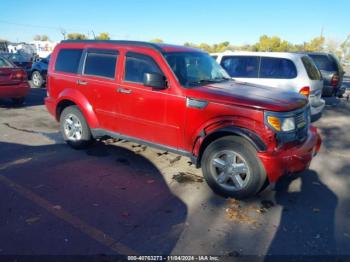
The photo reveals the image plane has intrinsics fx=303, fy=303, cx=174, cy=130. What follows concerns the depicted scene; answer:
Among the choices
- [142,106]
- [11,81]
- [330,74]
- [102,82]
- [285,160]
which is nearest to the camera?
[285,160]

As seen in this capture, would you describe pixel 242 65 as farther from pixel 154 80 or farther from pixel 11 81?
pixel 11 81

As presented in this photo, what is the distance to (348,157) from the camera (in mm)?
5797

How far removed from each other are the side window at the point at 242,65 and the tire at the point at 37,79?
10.1m

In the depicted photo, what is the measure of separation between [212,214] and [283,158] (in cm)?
110

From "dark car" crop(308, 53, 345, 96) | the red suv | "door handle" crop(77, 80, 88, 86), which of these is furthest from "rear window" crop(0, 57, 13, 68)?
"dark car" crop(308, 53, 345, 96)

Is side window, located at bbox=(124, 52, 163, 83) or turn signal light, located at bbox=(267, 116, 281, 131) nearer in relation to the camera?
turn signal light, located at bbox=(267, 116, 281, 131)

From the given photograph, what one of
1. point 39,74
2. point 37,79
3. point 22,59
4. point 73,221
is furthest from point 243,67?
point 22,59

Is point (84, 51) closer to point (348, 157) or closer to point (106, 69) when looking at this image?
point (106, 69)

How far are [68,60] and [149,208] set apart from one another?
345 centimetres

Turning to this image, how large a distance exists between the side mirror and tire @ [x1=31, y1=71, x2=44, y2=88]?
12.3 meters

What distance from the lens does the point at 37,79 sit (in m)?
15.0

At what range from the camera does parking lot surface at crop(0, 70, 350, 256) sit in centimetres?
305

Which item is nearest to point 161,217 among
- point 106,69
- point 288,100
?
point 288,100

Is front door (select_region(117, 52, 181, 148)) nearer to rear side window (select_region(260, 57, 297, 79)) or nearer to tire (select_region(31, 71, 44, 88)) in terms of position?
rear side window (select_region(260, 57, 297, 79))
